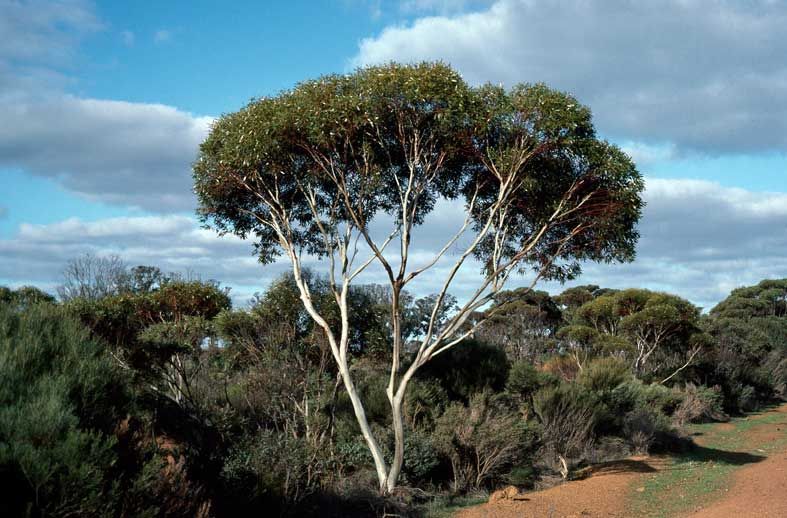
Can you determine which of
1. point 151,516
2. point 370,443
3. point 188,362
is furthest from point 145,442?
point 188,362

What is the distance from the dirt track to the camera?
11805mm

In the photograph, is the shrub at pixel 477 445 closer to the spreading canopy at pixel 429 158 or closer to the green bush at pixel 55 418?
the spreading canopy at pixel 429 158

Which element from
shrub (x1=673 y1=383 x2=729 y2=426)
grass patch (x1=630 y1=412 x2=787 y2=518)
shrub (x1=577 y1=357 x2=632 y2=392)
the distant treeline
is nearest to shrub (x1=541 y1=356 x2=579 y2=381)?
the distant treeline

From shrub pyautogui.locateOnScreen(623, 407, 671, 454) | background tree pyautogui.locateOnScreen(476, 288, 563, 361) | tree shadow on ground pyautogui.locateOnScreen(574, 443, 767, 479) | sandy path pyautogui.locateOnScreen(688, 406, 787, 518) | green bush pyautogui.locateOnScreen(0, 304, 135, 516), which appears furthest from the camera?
background tree pyautogui.locateOnScreen(476, 288, 563, 361)

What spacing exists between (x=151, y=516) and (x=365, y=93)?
29.3 ft

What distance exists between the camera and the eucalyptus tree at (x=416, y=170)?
13.9 meters

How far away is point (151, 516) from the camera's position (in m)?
6.96

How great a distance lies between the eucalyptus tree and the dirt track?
228 centimetres

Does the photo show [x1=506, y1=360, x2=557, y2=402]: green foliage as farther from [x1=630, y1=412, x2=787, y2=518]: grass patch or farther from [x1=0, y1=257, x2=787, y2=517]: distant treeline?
[x1=630, y1=412, x2=787, y2=518]: grass patch

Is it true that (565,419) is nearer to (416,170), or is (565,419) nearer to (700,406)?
(416,170)

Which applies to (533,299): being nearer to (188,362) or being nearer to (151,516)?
(188,362)

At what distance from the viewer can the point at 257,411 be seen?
15.0 metres

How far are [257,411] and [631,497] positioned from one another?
23.3ft

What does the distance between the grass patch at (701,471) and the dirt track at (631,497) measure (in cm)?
7
